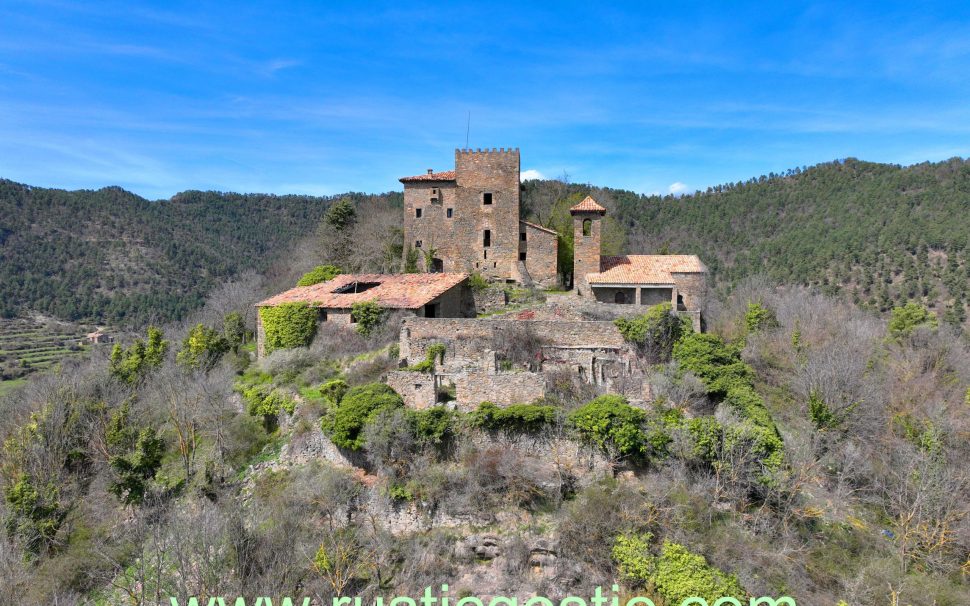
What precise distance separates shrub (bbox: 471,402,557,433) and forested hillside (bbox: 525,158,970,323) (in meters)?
23.0

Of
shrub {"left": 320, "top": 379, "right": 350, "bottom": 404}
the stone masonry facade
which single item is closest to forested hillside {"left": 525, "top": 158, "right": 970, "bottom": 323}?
the stone masonry facade

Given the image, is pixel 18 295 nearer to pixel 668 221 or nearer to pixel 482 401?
pixel 482 401

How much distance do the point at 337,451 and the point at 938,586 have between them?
51.8ft

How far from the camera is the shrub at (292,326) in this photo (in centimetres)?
2303


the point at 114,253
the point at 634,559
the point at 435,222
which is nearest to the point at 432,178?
the point at 435,222

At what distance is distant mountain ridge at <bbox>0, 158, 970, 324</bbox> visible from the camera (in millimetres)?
48094

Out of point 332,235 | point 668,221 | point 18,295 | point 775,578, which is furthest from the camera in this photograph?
point 668,221

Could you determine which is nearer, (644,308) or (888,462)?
(888,462)

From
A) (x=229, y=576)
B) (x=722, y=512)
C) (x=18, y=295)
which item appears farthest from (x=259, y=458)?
(x=18, y=295)

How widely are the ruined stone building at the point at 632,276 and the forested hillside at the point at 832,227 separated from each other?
31.9ft

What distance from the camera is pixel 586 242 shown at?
86.4 feet

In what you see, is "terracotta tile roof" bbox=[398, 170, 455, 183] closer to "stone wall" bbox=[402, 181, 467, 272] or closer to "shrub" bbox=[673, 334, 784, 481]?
"stone wall" bbox=[402, 181, 467, 272]

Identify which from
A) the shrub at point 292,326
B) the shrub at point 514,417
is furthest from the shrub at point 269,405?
the shrub at point 514,417

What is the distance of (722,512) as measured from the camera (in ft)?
45.8
